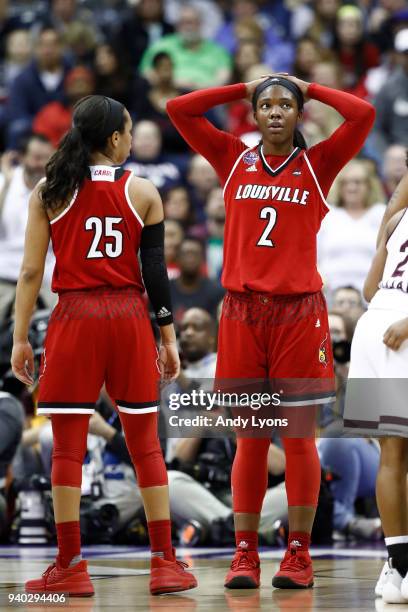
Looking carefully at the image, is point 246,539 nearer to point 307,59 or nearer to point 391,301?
point 391,301

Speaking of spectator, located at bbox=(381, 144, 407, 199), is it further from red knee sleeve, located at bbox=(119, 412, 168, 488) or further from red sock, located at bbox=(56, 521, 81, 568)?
red sock, located at bbox=(56, 521, 81, 568)

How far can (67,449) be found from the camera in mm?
5789

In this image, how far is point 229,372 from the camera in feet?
20.6

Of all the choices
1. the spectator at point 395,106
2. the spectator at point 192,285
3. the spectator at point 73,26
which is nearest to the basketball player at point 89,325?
the spectator at point 192,285

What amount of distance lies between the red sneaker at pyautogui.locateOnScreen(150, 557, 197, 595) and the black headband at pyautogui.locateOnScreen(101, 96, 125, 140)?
1.91 metres

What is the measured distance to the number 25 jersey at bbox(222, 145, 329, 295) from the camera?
20.4 ft

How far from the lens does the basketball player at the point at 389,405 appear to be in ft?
18.1

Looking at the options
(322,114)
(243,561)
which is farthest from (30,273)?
(322,114)

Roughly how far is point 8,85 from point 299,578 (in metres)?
9.98

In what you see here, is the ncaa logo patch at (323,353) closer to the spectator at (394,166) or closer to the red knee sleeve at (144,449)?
the red knee sleeve at (144,449)

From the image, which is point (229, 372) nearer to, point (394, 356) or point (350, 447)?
point (394, 356)

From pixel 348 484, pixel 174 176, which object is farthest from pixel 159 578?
pixel 174 176

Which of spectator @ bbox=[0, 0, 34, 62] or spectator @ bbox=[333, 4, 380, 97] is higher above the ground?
spectator @ bbox=[0, 0, 34, 62]

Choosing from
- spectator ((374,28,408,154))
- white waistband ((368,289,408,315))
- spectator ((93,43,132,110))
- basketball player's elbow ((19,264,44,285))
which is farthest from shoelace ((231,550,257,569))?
spectator ((93,43,132,110))
